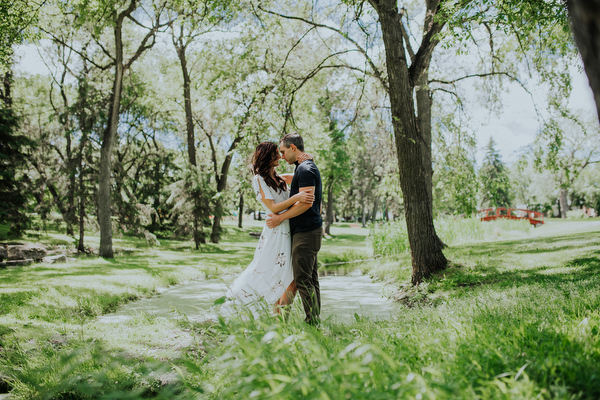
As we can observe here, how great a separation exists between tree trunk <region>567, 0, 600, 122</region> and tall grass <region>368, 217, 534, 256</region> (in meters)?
11.6

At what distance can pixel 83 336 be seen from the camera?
4258 mm

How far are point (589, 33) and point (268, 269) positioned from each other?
3.20m

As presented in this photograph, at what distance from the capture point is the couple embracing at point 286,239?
156 inches

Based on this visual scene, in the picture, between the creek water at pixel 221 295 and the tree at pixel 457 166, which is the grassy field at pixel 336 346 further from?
the tree at pixel 457 166

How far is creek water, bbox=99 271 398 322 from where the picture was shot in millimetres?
5566

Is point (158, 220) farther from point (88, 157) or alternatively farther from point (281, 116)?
point (281, 116)

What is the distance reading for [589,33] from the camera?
1694mm

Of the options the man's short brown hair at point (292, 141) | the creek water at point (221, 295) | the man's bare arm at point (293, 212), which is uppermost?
the man's short brown hair at point (292, 141)

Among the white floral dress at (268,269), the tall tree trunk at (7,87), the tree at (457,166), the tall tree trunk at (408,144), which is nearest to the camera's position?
the white floral dress at (268,269)

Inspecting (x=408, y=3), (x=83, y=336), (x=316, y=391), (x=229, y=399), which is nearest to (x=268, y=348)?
(x=229, y=399)

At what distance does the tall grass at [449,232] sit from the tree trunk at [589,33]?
11.6 meters

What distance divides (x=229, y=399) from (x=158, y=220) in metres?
25.4

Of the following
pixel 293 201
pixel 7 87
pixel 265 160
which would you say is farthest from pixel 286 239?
pixel 7 87

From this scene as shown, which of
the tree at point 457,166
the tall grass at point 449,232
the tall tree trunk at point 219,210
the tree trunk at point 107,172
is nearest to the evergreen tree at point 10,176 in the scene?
the tree trunk at point 107,172
